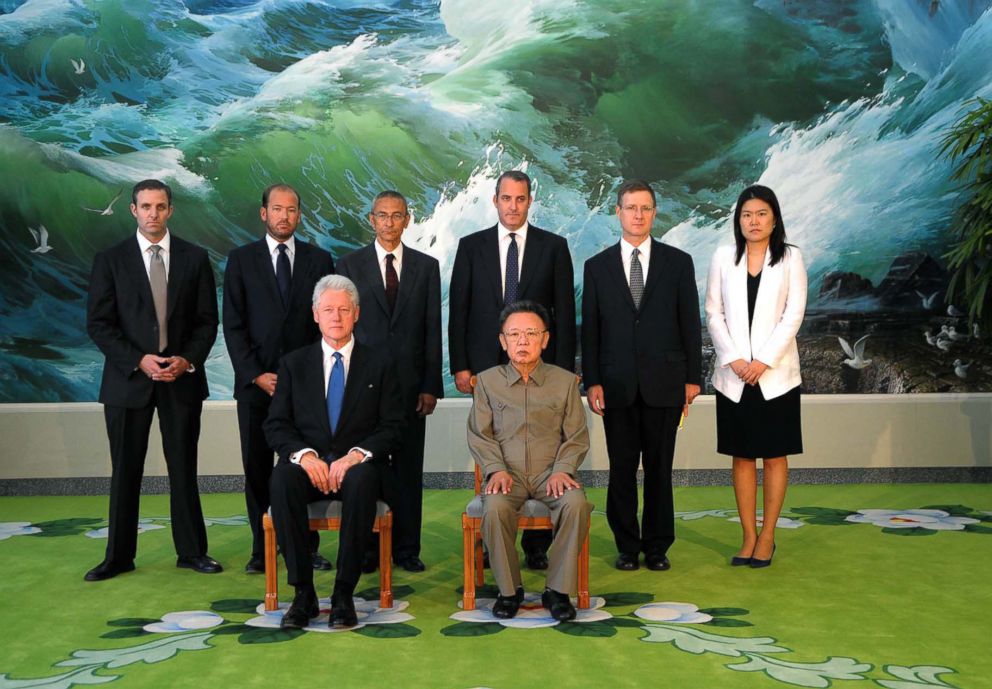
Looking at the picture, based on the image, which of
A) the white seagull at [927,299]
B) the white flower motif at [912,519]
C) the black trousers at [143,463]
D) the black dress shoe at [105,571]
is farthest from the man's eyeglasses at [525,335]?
the white seagull at [927,299]

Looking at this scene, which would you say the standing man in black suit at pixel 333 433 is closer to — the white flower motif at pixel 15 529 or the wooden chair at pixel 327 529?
the wooden chair at pixel 327 529

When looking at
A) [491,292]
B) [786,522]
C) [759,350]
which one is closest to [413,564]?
[491,292]

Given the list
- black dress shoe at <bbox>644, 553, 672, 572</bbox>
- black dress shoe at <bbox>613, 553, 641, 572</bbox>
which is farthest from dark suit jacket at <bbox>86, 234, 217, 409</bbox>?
black dress shoe at <bbox>644, 553, 672, 572</bbox>

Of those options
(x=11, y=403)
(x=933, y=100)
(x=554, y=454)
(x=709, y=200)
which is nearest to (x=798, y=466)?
(x=709, y=200)

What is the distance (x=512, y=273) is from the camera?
4.43 m

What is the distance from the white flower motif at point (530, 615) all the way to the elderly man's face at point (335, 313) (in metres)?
1.06

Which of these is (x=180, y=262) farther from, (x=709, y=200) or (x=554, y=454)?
(x=709, y=200)

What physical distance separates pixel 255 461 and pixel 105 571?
718 millimetres

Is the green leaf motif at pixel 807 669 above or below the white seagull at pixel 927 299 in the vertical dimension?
below

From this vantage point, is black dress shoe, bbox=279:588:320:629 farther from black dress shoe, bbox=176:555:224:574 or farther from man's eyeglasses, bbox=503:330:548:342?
man's eyeglasses, bbox=503:330:548:342

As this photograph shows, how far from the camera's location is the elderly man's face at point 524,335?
3.86 metres

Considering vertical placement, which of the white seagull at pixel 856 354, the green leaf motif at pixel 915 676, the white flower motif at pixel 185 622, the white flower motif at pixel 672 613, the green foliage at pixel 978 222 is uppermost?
the green foliage at pixel 978 222

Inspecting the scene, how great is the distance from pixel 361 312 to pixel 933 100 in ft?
14.2

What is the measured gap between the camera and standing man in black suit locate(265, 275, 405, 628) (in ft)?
11.9
